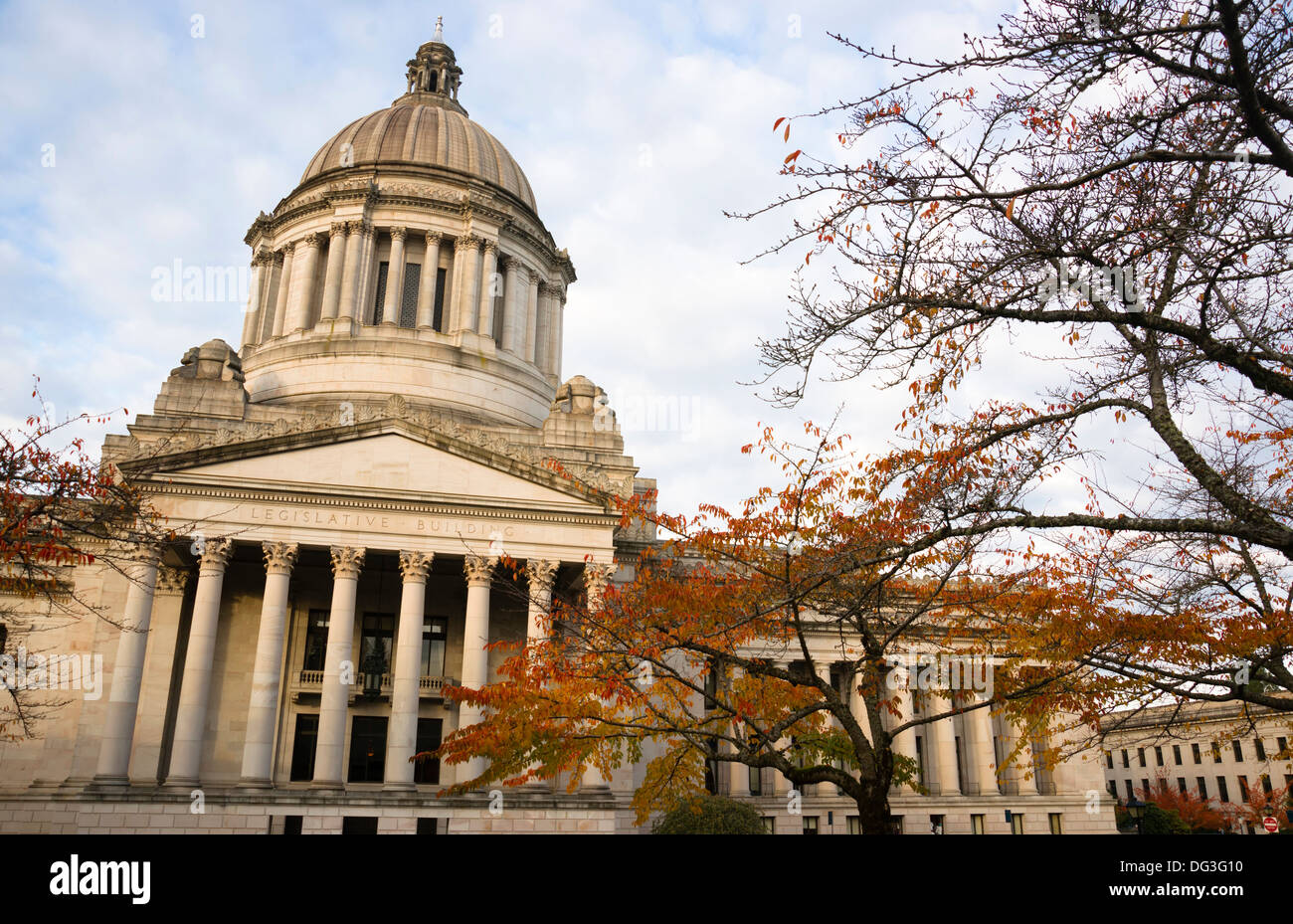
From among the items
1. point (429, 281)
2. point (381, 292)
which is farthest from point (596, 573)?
point (381, 292)

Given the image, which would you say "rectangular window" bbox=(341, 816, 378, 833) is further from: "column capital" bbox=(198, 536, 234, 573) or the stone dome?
the stone dome

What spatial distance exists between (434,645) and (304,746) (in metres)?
6.08

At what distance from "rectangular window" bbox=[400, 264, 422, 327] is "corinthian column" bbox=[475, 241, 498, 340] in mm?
3513

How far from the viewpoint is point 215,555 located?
34344mm

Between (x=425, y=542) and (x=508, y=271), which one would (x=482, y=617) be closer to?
(x=425, y=542)

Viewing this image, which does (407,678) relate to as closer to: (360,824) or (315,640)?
(360,824)

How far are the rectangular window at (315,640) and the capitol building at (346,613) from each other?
0.08m

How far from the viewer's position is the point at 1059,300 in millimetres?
12125

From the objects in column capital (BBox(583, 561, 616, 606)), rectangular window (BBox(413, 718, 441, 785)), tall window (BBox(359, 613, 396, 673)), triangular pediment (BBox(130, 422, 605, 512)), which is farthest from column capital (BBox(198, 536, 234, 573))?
column capital (BBox(583, 561, 616, 606))

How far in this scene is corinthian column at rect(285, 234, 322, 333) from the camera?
5247 centimetres

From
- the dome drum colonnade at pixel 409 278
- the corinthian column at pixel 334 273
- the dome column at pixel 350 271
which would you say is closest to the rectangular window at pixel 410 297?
the dome drum colonnade at pixel 409 278

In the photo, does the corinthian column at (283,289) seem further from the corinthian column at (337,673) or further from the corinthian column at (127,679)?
the corinthian column at (337,673)
